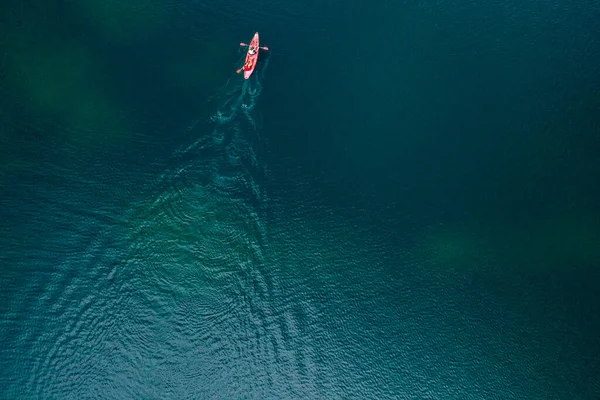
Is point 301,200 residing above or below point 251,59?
below

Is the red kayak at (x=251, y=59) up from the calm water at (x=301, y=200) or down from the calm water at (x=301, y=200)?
up

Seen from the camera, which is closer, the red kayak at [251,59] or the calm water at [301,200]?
the calm water at [301,200]

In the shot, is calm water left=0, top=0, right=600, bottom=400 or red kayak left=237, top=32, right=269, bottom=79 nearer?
calm water left=0, top=0, right=600, bottom=400

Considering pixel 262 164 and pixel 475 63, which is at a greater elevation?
pixel 475 63

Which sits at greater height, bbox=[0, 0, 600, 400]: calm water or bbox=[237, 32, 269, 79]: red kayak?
bbox=[237, 32, 269, 79]: red kayak

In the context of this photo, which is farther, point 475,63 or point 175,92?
point 475,63

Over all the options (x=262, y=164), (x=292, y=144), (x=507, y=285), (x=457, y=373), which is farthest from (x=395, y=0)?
(x=457, y=373)

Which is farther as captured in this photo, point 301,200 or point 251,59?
point 251,59

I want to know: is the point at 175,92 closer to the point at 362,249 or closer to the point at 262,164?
the point at 262,164
